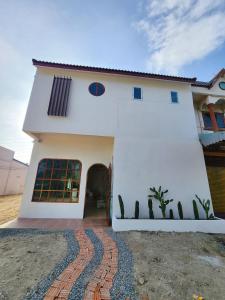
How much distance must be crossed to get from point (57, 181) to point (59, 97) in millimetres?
4397

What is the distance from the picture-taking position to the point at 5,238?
423 centimetres

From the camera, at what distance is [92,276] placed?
2.68 meters

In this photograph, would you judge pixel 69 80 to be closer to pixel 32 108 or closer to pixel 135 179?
pixel 32 108

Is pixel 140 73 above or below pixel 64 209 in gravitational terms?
above

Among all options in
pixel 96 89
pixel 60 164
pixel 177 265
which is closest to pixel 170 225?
pixel 177 265

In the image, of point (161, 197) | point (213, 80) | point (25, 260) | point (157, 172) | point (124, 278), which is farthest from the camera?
point (213, 80)

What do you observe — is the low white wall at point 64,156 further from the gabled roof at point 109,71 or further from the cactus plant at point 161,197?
the gabled roof at point 109,71

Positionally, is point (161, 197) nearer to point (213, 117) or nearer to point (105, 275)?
point (105, 275)

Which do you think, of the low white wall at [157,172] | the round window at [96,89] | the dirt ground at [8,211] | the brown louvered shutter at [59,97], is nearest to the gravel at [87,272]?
the low white wall at [157,172]

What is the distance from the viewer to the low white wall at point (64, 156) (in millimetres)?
6914

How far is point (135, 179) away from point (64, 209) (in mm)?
3957

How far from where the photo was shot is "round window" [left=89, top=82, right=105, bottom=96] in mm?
7395

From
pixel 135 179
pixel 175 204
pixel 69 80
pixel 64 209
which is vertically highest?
pixel 69 80

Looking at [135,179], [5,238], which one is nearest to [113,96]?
[135,179]
